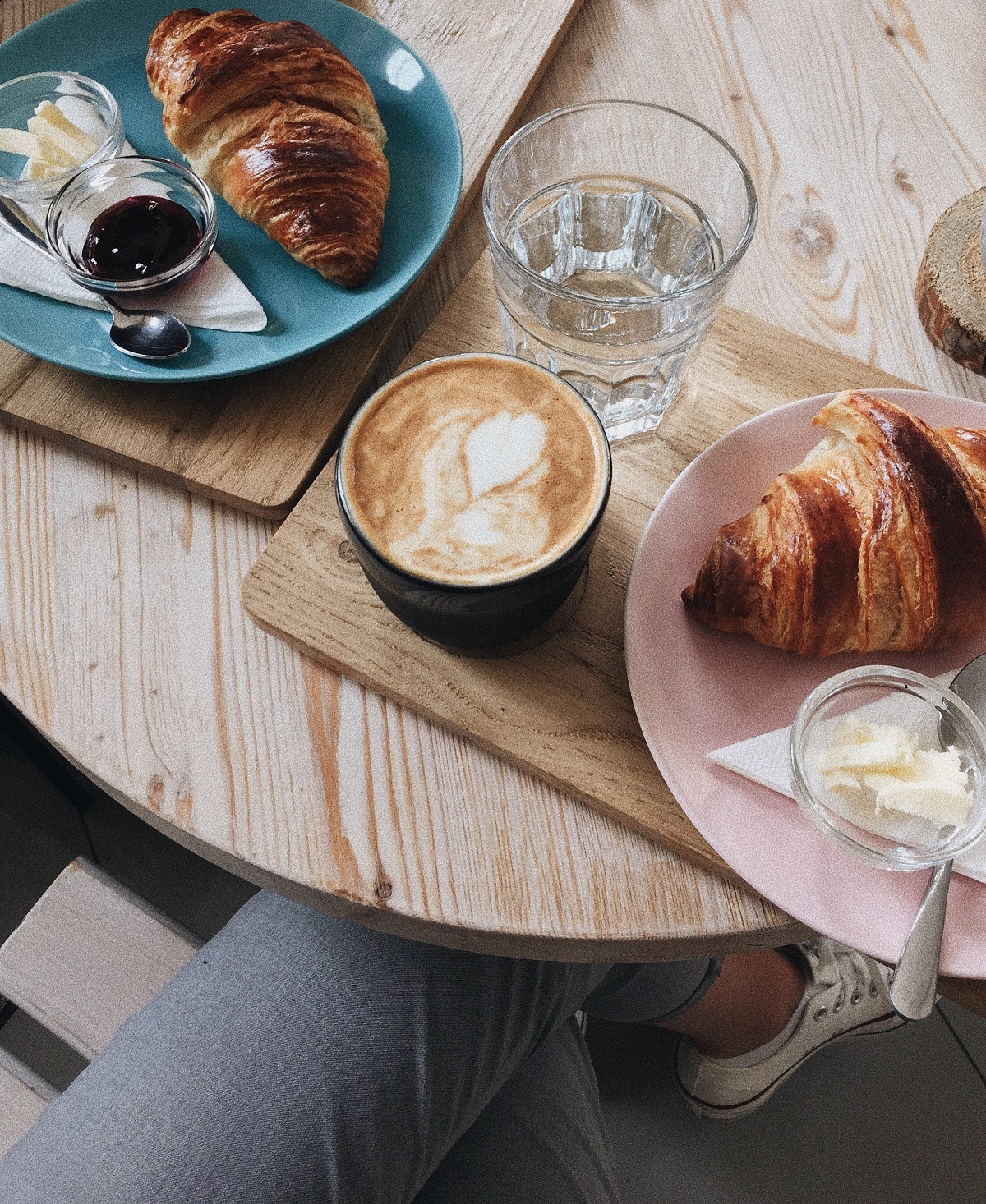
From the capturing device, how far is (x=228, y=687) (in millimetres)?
737

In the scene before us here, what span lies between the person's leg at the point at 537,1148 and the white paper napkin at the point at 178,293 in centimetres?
73

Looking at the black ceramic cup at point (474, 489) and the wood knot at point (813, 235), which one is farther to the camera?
the wood knot at point (813, 235)

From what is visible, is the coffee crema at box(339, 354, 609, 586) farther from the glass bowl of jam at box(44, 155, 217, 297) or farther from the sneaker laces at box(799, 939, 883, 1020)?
the sneaker laces at box(799, 939, 883, 1020)

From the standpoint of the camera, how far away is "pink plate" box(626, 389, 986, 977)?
623 millimetres

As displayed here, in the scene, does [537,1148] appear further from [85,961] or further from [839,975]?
[839,975]

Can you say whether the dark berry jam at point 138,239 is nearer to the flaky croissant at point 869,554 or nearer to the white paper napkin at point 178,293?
the white paper napkin at point 178,293

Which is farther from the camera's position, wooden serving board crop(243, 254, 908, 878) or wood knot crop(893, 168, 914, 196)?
wood knot crop(893, 168, 914, 196)

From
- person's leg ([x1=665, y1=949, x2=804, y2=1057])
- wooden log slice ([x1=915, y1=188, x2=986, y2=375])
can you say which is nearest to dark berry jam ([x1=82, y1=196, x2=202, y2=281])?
wooden log slice ([x1=915, y1=188, x2=986, y2=375])

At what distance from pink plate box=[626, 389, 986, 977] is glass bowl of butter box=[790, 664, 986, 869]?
27 mm

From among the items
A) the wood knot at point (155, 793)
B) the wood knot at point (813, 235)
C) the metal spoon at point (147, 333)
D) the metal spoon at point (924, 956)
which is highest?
the wood knot at point (813, 235)

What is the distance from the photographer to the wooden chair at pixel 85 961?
34.9 inches

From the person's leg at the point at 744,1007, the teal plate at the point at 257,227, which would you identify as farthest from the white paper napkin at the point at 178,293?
the person's leg at the point at 744,1007

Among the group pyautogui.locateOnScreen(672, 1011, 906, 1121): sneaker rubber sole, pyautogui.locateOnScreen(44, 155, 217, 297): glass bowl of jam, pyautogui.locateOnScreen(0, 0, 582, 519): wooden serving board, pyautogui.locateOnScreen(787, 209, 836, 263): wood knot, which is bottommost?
pyautogui.locateOnScreen(672, 1011, 906, 1121): sneaker rubber sole

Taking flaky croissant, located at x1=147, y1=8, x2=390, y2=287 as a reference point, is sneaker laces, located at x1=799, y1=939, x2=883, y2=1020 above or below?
below
